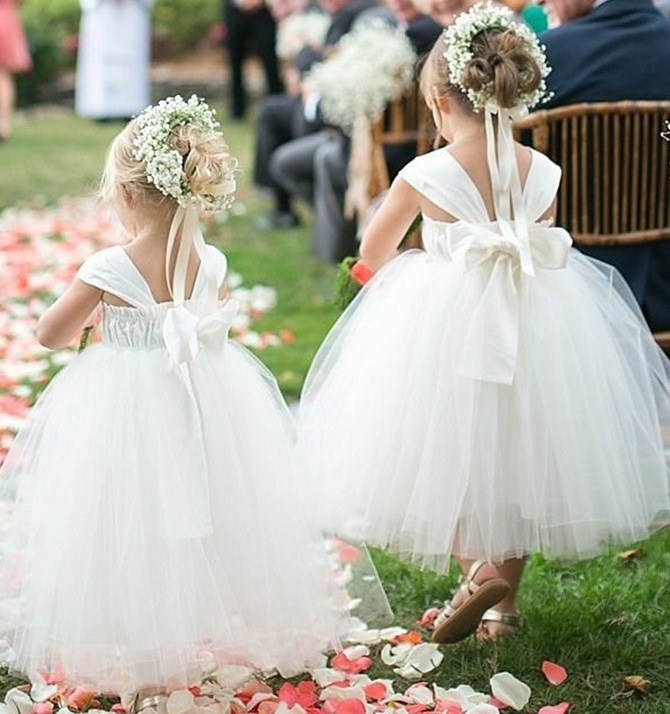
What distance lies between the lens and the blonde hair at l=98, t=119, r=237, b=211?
2.99 metres

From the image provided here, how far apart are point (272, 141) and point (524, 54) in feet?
21.6

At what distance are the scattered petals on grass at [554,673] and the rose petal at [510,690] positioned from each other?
2.8 inches

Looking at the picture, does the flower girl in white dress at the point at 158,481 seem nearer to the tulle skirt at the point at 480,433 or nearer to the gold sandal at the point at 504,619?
the tulle skirt at the point at 480,433

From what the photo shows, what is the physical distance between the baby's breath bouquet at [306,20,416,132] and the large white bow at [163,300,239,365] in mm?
3712

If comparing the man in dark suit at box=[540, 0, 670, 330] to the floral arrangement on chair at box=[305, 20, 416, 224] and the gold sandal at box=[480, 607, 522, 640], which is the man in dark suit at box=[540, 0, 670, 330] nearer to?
the gold sandal at box=[480, 607, 522, 640]

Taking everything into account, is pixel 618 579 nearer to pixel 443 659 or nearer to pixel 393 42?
pixel 443 659

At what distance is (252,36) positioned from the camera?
48.9ft

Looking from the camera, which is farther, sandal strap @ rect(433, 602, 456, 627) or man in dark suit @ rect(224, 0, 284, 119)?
man in dark suit @ rect(224, 0, 284, 119)

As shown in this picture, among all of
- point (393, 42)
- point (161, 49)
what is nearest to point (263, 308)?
point (393, 42)

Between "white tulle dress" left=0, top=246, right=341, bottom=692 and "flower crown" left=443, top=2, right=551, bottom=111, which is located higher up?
"flower crown" left=443, top=2, right=551, bottom=111

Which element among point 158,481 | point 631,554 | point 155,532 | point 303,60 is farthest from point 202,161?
point 303,60

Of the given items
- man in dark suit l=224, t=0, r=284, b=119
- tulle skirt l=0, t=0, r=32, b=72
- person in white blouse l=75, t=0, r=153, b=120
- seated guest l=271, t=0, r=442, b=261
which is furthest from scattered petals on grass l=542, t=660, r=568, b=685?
man in dark suit l=224, t=0, r=284, b=119

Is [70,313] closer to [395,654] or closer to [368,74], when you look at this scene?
[395,654]

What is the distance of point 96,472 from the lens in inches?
117
